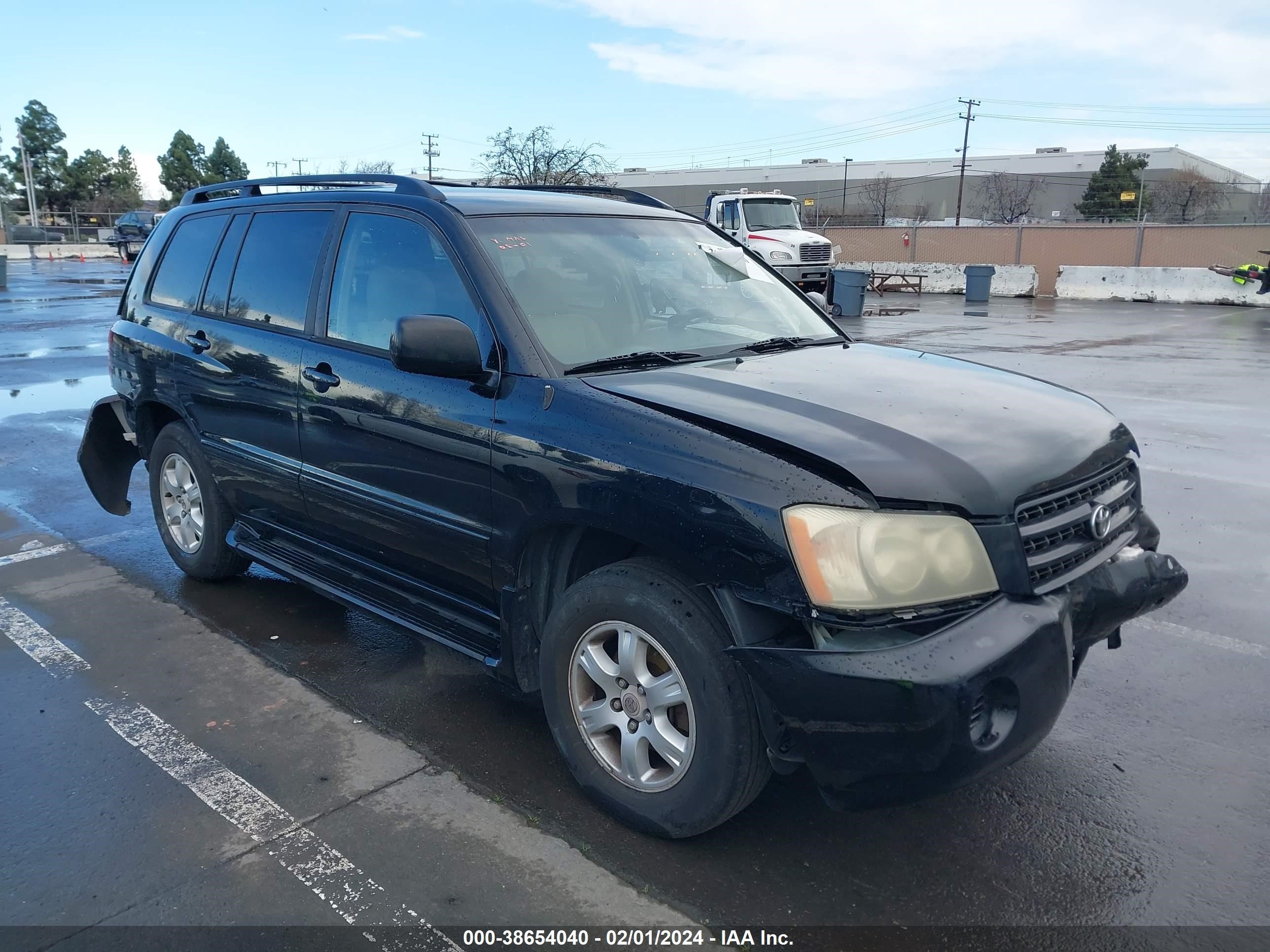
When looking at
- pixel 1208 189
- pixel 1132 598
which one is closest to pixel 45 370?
pixel 1132 598

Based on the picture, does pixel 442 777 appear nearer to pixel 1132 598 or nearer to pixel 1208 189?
pixel 1132 598

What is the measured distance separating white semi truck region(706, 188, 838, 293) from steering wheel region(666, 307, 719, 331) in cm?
2105

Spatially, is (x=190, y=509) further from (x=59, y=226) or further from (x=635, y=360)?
(x=59, y=226)

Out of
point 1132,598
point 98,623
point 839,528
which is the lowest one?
point 98,623

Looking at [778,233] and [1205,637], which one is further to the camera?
[778,233]

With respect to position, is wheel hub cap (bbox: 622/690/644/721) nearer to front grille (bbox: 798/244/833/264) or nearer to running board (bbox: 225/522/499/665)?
running board (bbox: 225/522/499/665)

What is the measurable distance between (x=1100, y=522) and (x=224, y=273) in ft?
13.1

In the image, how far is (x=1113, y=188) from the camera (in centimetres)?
7362

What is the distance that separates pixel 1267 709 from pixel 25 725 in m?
4.76

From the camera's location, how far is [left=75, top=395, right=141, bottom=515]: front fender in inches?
226

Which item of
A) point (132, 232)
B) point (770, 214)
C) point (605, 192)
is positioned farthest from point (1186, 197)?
point (605, 192)

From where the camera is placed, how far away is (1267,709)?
380cm

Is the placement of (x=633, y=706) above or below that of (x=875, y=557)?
below

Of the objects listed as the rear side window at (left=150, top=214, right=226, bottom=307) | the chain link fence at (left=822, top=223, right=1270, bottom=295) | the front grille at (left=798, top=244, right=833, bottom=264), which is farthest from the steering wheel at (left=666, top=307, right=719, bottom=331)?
the chain link fence at (left=822, top=223, right=1270, bottom=295)
